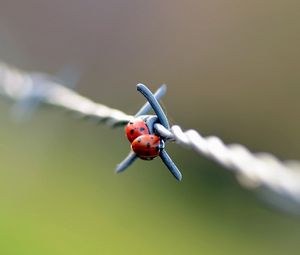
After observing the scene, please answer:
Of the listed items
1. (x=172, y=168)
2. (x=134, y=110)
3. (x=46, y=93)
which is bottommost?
(x=172, y=168)

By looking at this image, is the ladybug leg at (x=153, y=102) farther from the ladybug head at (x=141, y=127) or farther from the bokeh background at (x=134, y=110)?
the bokeh background at (x=134, y=110)

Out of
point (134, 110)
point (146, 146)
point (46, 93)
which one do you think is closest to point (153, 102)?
point (146, 146)

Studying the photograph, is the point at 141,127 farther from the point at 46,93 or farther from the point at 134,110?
the point at 134,110

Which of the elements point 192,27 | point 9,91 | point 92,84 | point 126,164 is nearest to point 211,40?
point 192,27

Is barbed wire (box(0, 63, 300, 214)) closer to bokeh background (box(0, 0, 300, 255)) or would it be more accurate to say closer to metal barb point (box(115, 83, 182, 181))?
metal barb point (box(115, 83, 182, 181))

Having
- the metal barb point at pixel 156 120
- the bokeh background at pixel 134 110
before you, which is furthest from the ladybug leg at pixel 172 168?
the bokeh background at pixel 134 110

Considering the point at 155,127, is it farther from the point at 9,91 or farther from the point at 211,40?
the point at 211,40

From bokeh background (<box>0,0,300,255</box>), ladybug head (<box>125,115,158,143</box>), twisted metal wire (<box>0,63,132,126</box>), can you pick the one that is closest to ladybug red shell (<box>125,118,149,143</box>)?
ladybug head (<box>125,115,158,143</box>)
